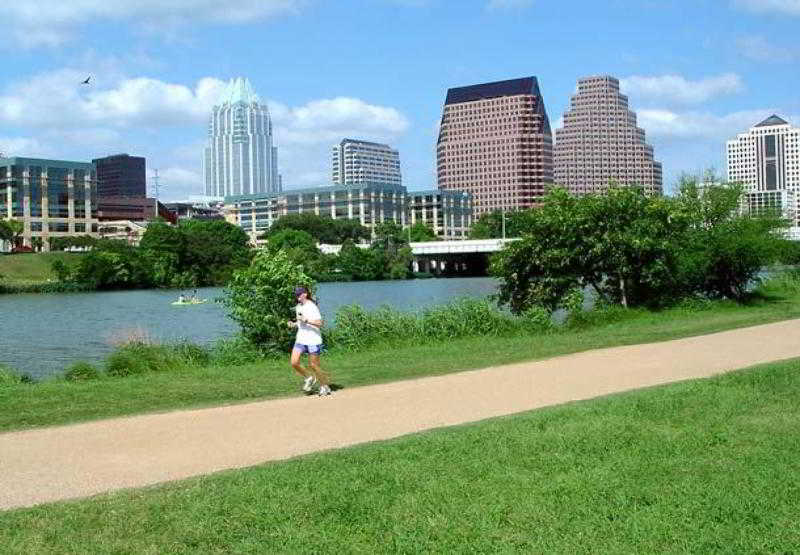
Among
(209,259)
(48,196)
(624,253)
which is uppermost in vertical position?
(48,196)

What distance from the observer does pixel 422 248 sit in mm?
125438

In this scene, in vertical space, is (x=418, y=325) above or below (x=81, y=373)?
above

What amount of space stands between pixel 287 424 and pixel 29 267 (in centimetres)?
10818

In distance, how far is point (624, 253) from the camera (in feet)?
92.3

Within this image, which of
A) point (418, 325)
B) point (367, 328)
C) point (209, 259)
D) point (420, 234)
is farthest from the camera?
point (420, 234)

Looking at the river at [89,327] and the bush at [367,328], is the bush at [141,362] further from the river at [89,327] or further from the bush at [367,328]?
the river at [89,327]

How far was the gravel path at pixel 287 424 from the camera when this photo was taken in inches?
320

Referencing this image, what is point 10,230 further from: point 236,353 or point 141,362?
point 141,362

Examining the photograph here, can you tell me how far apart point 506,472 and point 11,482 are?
4.03m

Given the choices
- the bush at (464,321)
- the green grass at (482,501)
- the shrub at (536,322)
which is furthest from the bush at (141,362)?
the green grass at (482,501)

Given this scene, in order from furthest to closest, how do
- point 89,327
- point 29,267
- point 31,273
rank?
point 29,267 → point 31,273 → point 89,327

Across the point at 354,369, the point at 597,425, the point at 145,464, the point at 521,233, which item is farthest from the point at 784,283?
the point at 145,464

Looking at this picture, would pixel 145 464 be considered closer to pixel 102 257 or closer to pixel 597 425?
pixel 597 425

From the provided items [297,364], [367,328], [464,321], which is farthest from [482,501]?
[464,321]
